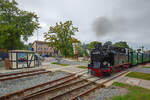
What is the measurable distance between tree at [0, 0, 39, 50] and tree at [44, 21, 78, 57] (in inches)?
482

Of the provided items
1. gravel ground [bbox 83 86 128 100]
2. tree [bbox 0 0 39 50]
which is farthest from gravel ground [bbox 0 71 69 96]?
tree [bbox 0 0 39 50]

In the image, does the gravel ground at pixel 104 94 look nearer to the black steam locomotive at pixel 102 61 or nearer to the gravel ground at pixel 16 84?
the black steam locomotive at pixel 102 61

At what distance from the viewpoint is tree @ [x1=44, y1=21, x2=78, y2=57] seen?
91.3ft

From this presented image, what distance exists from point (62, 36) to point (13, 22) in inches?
612

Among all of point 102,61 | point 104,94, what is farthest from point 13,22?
point 104,94

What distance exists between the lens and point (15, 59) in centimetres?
1124

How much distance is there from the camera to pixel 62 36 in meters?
28.2

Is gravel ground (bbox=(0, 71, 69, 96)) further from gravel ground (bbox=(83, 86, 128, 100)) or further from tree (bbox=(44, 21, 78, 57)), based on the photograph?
tree (bbox=(44, 21, 78, 57))

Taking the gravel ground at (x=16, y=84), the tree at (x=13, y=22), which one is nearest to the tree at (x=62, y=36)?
the tree at (x=13, y=22)

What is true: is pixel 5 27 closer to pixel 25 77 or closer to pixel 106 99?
pixel 25 77

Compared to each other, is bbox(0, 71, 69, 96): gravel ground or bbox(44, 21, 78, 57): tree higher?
bbox(44, 21, 78, 57): tree

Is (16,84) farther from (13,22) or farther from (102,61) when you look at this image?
(13,22)

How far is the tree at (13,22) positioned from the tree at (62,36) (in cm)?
1225

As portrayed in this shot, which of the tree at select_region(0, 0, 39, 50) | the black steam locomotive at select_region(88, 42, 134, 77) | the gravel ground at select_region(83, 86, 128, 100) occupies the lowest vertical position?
the gravel ground at select_region(83, 86, 128, 100)
